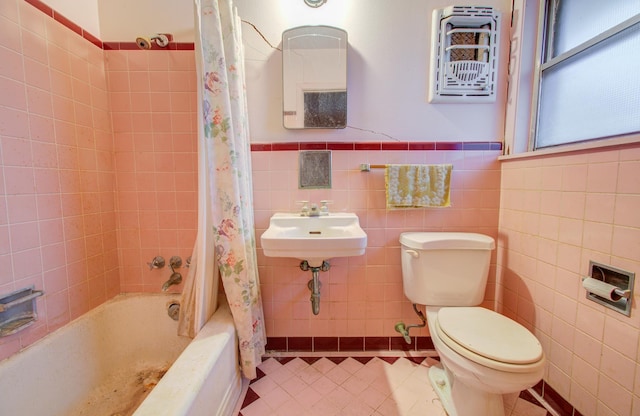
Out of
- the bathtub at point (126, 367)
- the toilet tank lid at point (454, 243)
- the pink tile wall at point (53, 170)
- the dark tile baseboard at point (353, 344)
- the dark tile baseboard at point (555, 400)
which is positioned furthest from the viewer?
the dark tile baseboard at point (353, 344)

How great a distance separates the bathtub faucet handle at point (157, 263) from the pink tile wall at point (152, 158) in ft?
0.09

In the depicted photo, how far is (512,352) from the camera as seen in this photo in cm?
92

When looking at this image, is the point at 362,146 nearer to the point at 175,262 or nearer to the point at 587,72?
the point at 587,72

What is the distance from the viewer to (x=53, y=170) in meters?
1.15

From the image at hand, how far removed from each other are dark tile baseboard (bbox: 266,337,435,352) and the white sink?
1.93ft

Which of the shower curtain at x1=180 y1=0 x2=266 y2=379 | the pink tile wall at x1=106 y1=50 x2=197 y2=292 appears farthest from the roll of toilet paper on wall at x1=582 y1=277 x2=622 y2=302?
the pink tile wall at x1=106 y1=50 x2=197 y2=292

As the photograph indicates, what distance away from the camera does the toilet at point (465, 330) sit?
0.91 metres

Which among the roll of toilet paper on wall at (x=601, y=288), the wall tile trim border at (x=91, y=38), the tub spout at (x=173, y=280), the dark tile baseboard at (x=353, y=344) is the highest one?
the wall tile trim border at (x=91, y=38)

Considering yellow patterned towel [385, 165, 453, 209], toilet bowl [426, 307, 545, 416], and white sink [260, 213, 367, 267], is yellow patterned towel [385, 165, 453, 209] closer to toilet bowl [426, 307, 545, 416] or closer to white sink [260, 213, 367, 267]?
white sink [260, 213, 367, 267]

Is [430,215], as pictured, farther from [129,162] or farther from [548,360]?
[129,162]

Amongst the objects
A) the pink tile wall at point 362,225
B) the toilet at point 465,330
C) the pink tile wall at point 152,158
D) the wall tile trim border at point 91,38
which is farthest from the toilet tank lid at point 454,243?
the wall tile trim border at point 91,38

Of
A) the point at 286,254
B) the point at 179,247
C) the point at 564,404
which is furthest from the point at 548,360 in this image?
the point at 179,247

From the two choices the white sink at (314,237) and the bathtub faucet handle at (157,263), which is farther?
the bathtub faucet handle at (157,263)

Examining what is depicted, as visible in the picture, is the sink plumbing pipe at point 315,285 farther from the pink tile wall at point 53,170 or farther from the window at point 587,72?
the window at point 587,72
